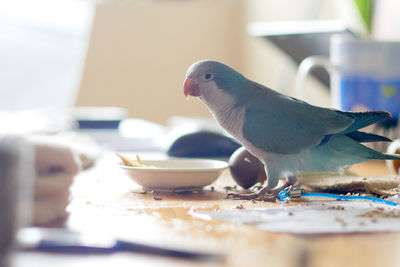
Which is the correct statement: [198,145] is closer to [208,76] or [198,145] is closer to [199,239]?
[208,76]

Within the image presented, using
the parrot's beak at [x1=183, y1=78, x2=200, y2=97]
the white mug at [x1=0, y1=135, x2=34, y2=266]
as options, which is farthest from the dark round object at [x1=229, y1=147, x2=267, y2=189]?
the white mug at [x1=0, y1=135, x2=34, y2=266]

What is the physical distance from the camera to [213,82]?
3.15 ft

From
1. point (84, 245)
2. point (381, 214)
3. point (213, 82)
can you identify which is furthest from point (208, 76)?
point (84, 245)

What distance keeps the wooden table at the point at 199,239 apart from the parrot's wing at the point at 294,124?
4.1 inches

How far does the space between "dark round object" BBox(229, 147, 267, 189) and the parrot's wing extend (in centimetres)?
11

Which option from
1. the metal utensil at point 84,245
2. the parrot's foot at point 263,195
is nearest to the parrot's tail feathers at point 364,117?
the parrot's foot at point 263,195

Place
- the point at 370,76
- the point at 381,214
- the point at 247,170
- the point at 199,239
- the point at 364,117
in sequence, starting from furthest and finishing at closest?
1. the point at 370,76
2. the point at 247,170
3. the point at 364,117
4. the point at 381,214
5. the point at 199,239

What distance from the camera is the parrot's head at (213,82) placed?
96cm

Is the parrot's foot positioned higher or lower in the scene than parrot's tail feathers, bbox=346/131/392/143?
lower

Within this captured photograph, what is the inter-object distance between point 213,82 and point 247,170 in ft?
0.57

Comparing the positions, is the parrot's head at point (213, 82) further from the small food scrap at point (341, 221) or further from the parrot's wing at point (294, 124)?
the small food scrap at point (341, 221)

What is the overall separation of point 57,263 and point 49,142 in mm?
218

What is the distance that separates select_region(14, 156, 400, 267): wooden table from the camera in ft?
1.68

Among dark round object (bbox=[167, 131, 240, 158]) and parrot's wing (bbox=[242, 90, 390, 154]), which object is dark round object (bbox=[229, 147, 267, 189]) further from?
dark round object (bbox=[167, 131, 240, 158])
